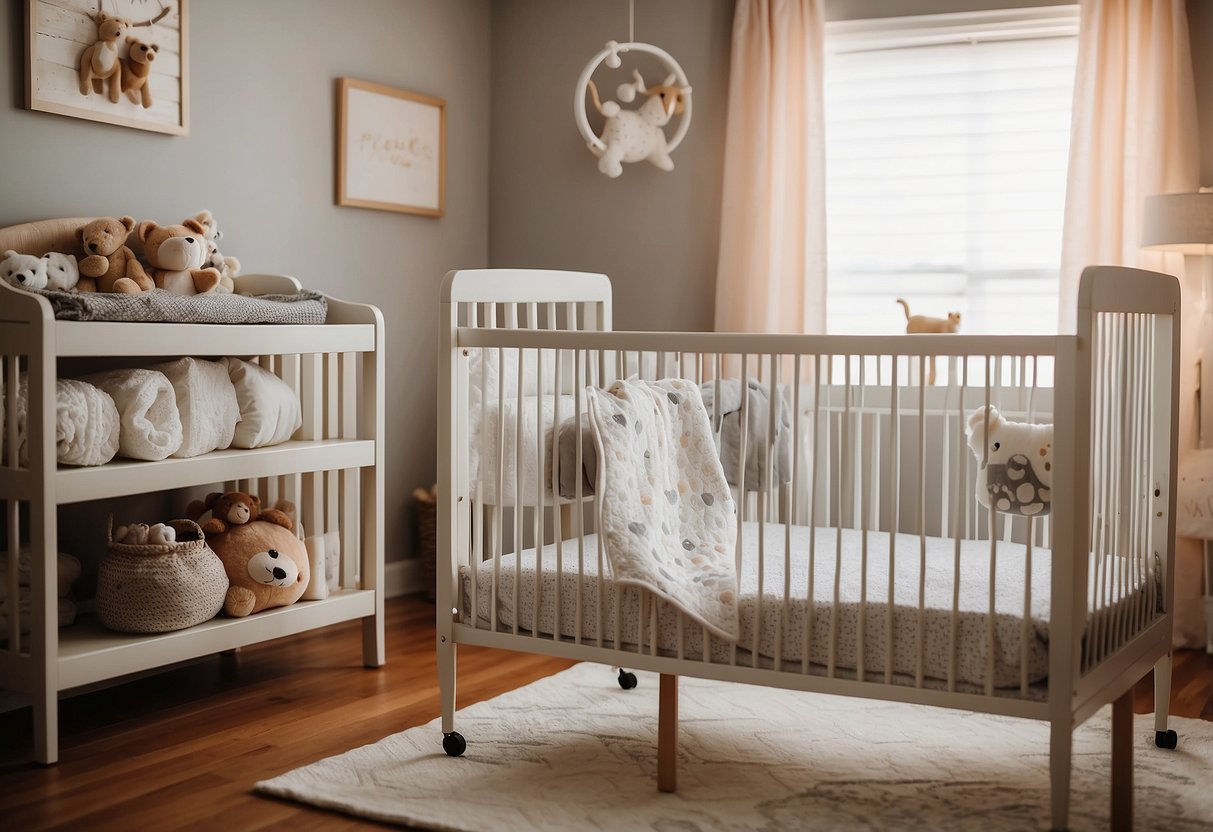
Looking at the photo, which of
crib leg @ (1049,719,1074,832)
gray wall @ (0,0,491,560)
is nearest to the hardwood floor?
gray wall @ (0,0,491,560)

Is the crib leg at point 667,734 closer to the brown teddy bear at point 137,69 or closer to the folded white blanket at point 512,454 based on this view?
the folded white blanket at point 512,454

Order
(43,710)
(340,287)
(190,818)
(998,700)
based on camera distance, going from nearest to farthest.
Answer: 1. (998,700)
2. (190,818)
3. (43,710)
4. (340,287)

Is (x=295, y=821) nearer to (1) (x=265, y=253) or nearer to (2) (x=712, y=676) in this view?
(2) (x=712, y=676)

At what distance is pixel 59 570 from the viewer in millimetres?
2590

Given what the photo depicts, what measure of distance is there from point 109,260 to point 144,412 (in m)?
0.47

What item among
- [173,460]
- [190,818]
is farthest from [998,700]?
[173,460]

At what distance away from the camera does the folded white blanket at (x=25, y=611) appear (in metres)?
2.40

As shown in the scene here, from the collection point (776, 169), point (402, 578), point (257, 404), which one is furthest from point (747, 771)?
point (776, 169)

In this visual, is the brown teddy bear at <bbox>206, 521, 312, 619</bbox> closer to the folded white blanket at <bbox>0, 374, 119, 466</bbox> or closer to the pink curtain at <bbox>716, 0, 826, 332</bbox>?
the folded white blanket at <bbox>0, 374, 119, 466</bbox>

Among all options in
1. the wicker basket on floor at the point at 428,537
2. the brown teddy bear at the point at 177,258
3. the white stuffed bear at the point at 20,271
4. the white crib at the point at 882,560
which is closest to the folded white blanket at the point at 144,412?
the white stuffed bear at the point at 20,271

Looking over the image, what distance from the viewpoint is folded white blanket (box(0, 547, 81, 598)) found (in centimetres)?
246

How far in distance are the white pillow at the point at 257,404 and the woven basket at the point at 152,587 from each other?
28cm

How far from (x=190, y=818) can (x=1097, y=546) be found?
1.61 metres

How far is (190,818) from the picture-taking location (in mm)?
2064
